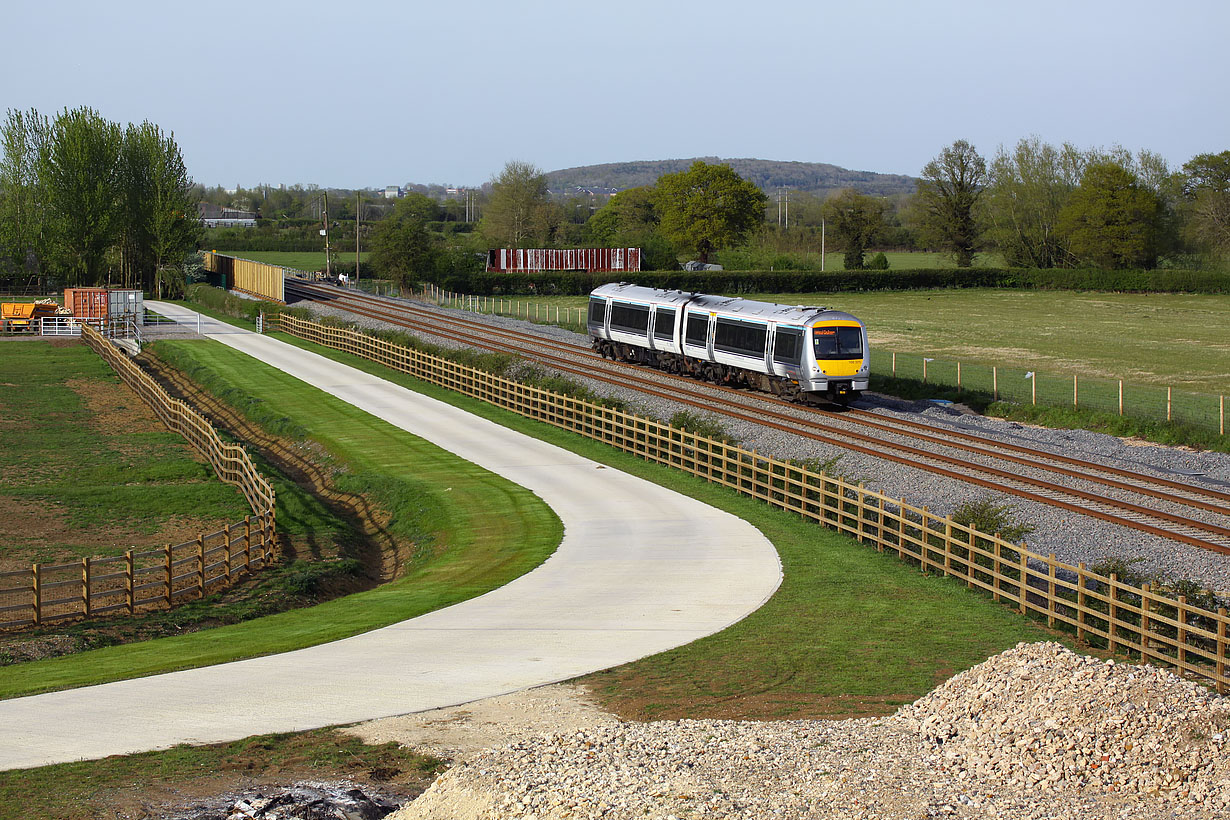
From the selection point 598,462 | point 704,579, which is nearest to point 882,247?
point 598,462

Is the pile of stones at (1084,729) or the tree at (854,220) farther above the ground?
the tree at (854,220)

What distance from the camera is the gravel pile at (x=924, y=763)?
9.84 meters

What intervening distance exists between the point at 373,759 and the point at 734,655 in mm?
5944

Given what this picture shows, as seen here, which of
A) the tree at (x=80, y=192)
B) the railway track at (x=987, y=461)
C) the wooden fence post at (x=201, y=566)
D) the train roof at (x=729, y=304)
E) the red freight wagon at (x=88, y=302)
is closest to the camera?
the wooden fence post at (x=201, y=566)

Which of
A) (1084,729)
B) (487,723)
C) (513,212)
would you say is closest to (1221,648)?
(1084,729)

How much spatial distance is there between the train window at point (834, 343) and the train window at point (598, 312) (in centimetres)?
1691

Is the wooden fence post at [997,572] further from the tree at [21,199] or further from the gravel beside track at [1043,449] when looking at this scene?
the tree at [21,199]

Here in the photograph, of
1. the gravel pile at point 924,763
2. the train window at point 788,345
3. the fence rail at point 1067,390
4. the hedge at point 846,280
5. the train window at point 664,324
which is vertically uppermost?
the hedge at point 846,280

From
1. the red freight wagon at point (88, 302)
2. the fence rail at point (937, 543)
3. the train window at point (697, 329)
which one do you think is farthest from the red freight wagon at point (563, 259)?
the fence rail at point (937, 543)

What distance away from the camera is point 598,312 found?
184 feet

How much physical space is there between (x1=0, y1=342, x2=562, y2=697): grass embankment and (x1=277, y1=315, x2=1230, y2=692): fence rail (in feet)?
16.5

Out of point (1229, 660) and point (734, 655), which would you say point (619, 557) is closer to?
point (734, 655)

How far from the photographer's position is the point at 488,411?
143 ft

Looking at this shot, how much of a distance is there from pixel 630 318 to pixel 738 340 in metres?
9.14
